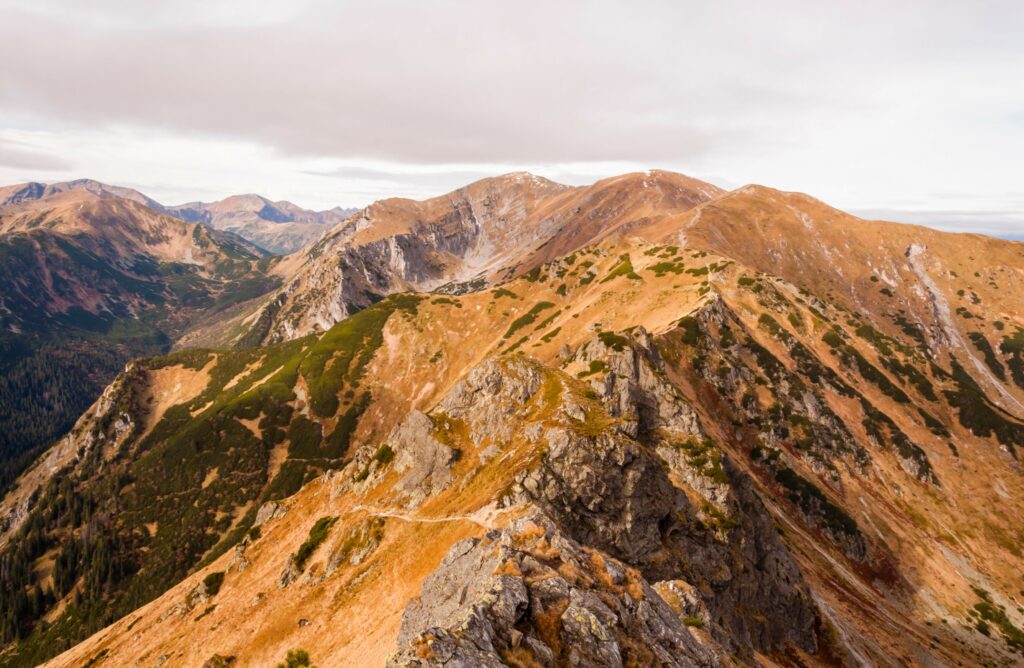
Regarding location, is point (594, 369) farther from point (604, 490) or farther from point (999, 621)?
point (999, 621)

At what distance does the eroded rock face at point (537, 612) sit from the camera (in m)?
20.9

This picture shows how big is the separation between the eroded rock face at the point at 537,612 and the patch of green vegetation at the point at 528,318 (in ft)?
503

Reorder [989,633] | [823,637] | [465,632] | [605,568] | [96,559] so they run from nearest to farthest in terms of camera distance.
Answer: [465,632] < [605,568] < [823,637] < [989,633] < [96,559]

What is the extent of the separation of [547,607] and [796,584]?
56.5m

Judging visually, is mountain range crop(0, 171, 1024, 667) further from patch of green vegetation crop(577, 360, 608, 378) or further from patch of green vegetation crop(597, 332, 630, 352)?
patch of green vegetation crop(577, 360, 608, 378)

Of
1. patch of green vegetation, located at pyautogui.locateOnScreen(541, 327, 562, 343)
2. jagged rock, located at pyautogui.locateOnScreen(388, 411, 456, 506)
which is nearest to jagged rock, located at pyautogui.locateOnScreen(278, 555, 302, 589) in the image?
jagged rock, located at pyautogui.locateOnScreen(388, 411, 456, 506)

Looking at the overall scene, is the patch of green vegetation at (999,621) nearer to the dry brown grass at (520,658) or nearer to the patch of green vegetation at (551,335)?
the patch of green vegetation at (551,335)

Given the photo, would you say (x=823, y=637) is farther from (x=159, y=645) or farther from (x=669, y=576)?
(x=159, y=645)

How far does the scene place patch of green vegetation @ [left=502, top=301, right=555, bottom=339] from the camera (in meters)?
187

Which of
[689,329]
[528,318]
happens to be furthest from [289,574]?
[528,318]

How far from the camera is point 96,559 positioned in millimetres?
160375

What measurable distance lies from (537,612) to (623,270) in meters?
159

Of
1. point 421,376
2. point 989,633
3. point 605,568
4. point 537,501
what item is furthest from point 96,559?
point 989,633

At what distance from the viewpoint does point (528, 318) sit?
19025 cm
